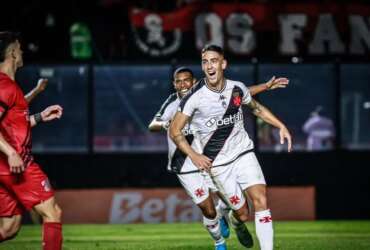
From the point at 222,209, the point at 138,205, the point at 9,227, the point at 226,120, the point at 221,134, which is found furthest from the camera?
the point at 138,205

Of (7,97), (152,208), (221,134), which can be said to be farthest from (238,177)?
(152,208)

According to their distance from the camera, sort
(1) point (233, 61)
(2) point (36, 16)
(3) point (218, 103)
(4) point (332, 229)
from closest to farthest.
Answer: (3) point (218, 103), (4) point (332, 229), (1) point (233, 61), (2) point (36, 16)

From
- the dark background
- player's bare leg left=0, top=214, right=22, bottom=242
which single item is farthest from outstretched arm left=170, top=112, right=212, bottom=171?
the dark background

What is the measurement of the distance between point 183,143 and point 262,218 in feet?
3.74

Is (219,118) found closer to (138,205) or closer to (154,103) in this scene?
(138,205)

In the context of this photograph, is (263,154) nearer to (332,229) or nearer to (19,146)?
(332,229)

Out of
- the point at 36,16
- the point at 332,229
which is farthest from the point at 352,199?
the point at 36,16

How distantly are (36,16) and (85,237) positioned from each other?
30.3 feet

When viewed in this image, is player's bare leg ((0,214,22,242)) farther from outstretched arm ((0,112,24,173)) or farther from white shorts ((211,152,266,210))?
white shorts ((211,152,266,210))

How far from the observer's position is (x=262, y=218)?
9.73 meters

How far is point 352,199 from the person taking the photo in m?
20.8

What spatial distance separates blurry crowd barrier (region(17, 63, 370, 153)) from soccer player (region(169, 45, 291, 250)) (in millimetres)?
11249

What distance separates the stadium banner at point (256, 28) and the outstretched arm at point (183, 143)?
39.5ft

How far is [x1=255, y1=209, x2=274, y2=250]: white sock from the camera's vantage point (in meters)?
9.62
